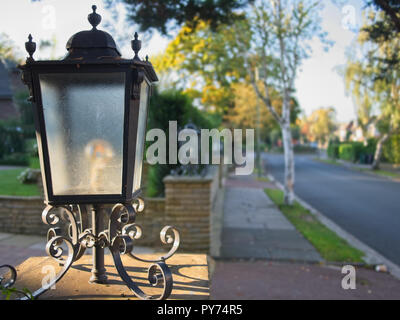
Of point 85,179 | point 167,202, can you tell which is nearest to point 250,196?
point 167,202

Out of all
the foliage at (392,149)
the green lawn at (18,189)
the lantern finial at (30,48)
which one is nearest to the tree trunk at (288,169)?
the green lawn at (18,189)

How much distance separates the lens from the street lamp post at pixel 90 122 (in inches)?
69.4

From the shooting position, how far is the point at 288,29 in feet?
39.6

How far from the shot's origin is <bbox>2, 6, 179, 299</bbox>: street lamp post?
5.78 feet

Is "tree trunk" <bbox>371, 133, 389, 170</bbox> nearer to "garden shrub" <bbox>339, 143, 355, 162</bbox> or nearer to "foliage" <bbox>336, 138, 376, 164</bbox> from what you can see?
"foliage" <bbox>336, 138, 376, 164</bbox>

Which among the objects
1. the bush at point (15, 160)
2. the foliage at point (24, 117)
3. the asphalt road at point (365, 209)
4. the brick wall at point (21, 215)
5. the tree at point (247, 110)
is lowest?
the asphalt road at point (365, 209)

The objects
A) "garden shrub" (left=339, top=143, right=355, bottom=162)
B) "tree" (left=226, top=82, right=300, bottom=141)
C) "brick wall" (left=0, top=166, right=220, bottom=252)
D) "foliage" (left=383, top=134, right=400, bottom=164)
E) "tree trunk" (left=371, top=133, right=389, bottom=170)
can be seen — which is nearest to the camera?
"brick wall" (left=0, top=166, right=220, bottom=252)

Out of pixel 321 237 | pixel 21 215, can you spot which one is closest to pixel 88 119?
pixel 21 215

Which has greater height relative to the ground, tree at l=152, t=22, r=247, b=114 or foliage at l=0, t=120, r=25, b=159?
tree at l=152, t=22, r=247, b=114

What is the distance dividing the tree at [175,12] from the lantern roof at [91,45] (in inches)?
156

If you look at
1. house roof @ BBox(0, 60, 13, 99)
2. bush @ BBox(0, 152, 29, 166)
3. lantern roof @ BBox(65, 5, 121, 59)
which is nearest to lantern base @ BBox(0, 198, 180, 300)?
lantern roof @ BBox(65, 5, 121, 59)

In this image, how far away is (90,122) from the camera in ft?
5.97

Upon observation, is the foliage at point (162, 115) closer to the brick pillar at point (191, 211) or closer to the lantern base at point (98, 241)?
the brick pillar at point (191, 211)
